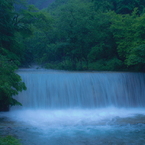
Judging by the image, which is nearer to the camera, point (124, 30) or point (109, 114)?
point (109, 114)

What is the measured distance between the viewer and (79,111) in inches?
439

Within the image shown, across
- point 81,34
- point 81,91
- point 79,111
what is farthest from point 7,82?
point 81,34

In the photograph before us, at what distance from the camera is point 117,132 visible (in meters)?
7.75

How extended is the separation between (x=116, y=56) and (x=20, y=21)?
406 inches

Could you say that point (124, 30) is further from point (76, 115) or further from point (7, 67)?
point (7, 67)

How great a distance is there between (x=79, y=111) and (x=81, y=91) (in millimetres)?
1493

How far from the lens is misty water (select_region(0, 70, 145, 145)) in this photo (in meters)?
7.32

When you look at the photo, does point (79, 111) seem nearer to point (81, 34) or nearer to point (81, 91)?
point (81, 91)

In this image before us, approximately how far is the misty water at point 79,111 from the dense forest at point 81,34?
176 centimetres

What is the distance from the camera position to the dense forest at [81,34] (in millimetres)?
15048

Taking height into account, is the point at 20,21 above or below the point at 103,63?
above

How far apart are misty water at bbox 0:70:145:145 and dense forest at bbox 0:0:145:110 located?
1.76 m

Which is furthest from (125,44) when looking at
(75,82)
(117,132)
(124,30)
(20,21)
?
(117,132)

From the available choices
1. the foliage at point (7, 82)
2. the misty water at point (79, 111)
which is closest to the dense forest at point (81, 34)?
the misty water at point (79, 111)
